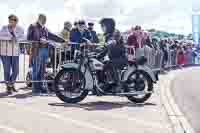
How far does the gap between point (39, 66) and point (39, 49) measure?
1.36 feet

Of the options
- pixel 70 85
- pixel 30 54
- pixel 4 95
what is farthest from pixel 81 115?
pixel 30 54

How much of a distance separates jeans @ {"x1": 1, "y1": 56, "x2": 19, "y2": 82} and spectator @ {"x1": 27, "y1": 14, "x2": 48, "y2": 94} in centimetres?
48

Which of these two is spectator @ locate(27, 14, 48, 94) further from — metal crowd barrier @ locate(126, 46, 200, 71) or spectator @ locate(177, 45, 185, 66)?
spectator @ locate(177, 45, 185, 66)

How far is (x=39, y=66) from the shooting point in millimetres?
13609

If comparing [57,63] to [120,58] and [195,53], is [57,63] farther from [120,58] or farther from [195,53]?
[195,53]

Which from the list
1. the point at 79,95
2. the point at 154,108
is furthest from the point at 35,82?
the point at 154,108

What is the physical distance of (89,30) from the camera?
15438 mm

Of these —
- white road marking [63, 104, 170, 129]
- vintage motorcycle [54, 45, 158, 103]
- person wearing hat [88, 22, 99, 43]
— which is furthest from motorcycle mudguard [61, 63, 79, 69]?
person wearing hat [88, 22, 99, 43]

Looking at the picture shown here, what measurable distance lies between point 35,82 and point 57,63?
109cm

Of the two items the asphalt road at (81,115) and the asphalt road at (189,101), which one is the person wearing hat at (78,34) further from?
the asphalt road at (189,101)

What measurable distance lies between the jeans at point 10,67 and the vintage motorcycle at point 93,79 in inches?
72.4

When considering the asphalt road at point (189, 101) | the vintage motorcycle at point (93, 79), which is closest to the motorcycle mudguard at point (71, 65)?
the vintage motorcycle at point (93, 79)

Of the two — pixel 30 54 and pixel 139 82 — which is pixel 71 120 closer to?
pixel 139 82

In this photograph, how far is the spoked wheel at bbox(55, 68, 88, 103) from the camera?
38.7 ft
